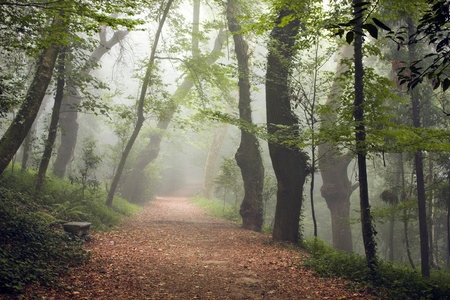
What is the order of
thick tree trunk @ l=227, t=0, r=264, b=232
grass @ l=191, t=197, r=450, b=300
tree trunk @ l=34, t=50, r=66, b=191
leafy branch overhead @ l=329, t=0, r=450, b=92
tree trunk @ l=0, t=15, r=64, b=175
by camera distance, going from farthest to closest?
thick tree trunk @ l=227, t=0, r=264, b=232
tree trunk @ l=34, t=50, r=66, b=191
tree trunk @ l=0, t=15, r=64, b=175
grass @ l=191, t=197, r=450, b=300
leafy branch overhead @ l=329, t=0, r=450, b=92

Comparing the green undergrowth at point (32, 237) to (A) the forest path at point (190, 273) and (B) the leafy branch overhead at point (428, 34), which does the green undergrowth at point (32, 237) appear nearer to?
(A) the forest path at point (190, 273)

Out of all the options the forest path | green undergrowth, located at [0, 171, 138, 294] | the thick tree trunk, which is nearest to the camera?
green undergrowth, located at [0, 171, 138, 294]

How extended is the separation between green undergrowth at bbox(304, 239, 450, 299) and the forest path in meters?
0.35

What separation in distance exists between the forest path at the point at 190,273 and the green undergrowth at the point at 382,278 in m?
0.35

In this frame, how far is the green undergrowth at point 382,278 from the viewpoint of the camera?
15.3 ft

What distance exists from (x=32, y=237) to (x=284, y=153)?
247 inches

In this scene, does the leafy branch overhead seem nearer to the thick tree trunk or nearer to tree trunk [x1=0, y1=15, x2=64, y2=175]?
tree trunk [x1=0, y1=15, x2=64, y2=175]

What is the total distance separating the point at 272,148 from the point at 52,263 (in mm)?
5963

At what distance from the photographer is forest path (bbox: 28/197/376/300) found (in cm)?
417

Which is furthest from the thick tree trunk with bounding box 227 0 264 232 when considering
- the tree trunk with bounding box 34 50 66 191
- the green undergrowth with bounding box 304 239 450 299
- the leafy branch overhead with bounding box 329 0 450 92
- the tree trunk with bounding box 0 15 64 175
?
the leafy branch overhead with bounding box 329 0 450 92

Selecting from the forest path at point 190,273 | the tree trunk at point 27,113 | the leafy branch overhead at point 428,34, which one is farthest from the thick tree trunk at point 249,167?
the leafy branch overhead at point 428,34

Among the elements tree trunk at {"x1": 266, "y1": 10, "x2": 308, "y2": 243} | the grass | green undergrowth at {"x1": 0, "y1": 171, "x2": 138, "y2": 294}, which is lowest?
the grass

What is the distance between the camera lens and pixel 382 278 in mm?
5156

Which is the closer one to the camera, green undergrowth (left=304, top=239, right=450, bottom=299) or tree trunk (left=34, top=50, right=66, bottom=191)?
green undergrowth (left=304, top=239, right=450, bottom=299)
